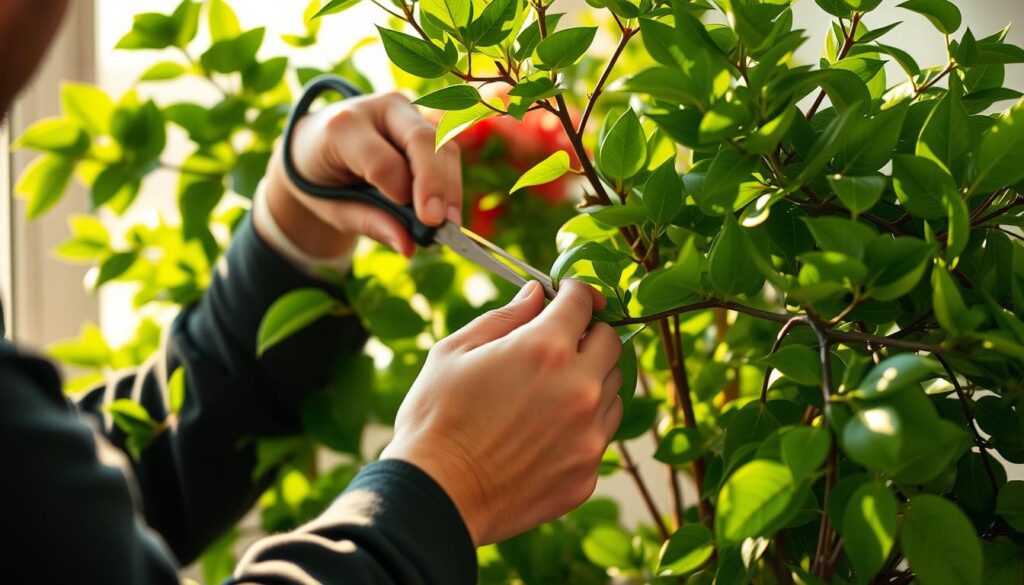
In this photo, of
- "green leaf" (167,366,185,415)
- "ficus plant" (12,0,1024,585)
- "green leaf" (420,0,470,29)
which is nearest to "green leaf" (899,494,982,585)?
"ficus plant" (12,0,1024,585)

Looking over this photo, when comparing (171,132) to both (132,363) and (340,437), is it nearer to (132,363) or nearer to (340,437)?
(132,363)

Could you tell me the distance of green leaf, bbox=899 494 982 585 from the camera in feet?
0.97

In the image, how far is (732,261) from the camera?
0.33 meters

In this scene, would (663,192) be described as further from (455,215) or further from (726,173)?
(455,215)

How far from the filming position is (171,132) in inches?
57.2

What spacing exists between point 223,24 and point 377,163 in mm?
190

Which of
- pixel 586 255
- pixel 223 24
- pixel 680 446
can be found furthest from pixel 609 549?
pixel 223 24

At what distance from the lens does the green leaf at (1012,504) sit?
350mm

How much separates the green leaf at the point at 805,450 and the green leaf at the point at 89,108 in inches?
24.6

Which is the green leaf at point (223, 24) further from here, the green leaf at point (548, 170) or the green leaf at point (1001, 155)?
the green leaf at point (1001, 155)

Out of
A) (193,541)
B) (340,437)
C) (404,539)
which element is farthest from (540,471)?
(193,541)

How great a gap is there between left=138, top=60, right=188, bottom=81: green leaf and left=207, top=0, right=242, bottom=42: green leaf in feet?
0.11

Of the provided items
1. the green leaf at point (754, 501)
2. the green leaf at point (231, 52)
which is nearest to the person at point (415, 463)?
the green leaf at point (754, 501)

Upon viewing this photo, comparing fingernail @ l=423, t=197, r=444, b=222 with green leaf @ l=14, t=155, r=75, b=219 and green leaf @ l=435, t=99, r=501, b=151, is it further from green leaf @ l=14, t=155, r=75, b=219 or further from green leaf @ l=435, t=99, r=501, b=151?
green leaf @ l=14, t=155, r=75, b=219
